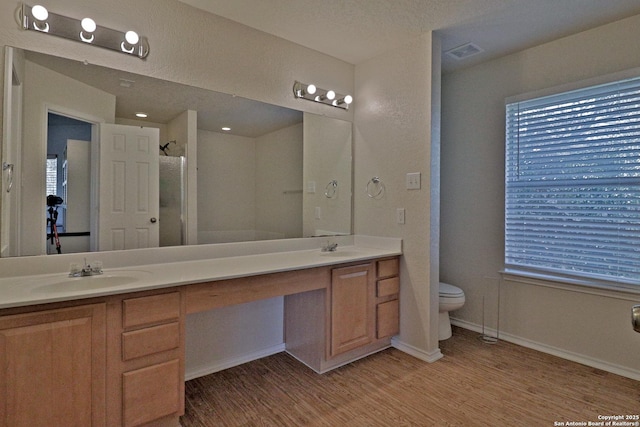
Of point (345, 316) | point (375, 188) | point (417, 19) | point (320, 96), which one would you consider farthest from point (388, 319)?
point (417, 19)

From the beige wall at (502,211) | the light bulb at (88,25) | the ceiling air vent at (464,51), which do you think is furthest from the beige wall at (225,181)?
the beige wall at (502,211)

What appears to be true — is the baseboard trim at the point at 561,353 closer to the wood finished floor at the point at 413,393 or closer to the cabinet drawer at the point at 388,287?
the wood finished floor at the point at 413,393

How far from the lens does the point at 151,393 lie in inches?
58.9

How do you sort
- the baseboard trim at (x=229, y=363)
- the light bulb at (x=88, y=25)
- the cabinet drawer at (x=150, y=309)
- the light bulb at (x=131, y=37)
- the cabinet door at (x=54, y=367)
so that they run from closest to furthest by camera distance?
the cabinet door at (x=54, y=367)
the cabinet drawer at (x=150, y=309)
the light bulb at (x=88, y=25)
the light bulb at (x=131, y=37)
the baseboard trim at (x=229, y=363)

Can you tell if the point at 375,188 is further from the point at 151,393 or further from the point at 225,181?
the point at 151,393

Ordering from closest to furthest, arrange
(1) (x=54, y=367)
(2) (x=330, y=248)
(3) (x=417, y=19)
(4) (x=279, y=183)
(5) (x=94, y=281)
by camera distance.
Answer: (1) (x=54, y=367), (5) (x=94, y=281), (3) (x=417, y=19), (4) (x=279, y=183), (2) (x=330, y=248)

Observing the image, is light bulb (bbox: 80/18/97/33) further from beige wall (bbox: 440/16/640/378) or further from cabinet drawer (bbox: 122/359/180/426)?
beige wall (bbox: 440/16/640/378)

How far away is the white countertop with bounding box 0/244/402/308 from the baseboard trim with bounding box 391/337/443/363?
30.2 inches

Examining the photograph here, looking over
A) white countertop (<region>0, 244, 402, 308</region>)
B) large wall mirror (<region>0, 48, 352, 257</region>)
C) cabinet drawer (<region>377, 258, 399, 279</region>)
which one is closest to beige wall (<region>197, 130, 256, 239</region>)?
large wall mirror (<region>0, 48, 352, 257</region>)

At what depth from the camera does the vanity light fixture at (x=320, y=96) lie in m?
2.56

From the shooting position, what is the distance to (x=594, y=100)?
2.30 meters

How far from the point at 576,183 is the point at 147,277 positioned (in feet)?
9.62

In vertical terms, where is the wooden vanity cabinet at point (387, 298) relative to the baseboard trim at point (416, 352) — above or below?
above

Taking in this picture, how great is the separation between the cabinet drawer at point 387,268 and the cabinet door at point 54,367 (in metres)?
1.76
